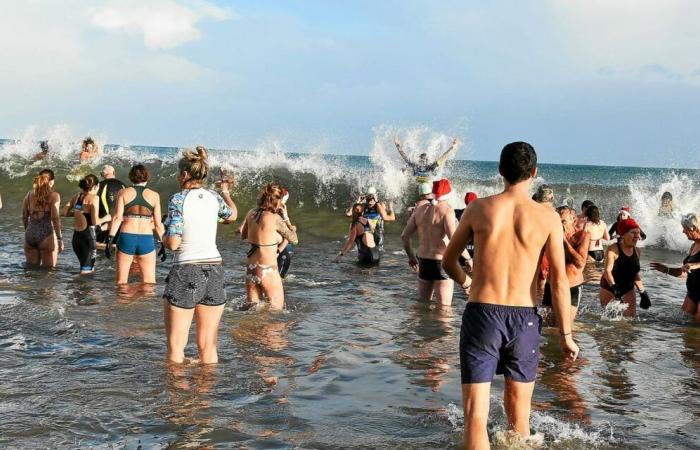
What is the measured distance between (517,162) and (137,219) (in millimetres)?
6115

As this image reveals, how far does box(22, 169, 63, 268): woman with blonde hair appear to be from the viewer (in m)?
10.5

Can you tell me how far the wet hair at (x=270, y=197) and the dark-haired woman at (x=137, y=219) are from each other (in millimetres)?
1342

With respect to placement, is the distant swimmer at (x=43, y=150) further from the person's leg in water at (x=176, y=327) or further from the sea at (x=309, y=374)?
the person's leg in water at (x=176, y=327)

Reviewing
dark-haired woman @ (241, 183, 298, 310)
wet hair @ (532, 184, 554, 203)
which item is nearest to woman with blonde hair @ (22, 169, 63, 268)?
dark-haired woman @ (241, 183, 298, 310)

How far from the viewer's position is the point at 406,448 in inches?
175

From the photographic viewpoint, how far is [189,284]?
5.18 meters

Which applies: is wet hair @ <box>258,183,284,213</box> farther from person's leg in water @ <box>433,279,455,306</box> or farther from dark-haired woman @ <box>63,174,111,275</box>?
dark-haired woman @ <box>63,174,111,275</box>

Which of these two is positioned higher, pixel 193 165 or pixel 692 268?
pixel 193 165

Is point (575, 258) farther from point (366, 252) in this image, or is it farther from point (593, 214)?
point (366, 252)

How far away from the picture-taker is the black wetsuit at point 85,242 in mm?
10625

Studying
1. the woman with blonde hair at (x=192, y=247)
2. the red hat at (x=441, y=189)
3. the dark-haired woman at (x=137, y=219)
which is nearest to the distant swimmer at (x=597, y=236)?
the red hat at (x=441, y=189)

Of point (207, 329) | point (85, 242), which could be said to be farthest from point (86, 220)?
point (207, 329)

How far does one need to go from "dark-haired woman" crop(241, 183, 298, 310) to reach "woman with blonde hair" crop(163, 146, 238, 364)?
2718 millimetres

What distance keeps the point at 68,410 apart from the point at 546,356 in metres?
4.43
